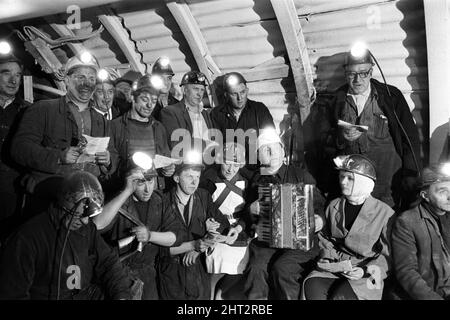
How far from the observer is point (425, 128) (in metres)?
4.82

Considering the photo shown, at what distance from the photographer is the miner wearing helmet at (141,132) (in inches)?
182

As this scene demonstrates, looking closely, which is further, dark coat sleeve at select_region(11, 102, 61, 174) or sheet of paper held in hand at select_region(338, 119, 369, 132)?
sheet of paper held in hand at select_region(338, 119, 369, 132)

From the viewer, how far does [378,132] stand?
4.64 meters

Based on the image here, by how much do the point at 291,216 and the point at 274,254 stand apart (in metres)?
0.54

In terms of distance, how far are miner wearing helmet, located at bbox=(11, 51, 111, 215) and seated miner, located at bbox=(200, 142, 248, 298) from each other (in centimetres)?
119

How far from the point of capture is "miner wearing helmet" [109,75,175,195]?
462 cm

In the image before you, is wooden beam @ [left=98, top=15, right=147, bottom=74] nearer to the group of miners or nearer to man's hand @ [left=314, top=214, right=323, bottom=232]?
the group of miners

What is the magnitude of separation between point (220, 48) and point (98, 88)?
166cm

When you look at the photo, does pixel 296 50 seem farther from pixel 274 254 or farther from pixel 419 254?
pixel 419 254

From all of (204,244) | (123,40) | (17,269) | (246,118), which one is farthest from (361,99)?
(17,269)

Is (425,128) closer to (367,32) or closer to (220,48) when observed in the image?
(367,32)

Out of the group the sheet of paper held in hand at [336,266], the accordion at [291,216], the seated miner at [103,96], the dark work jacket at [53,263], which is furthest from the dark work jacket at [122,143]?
the sheet of paper held in hand at [336,266]

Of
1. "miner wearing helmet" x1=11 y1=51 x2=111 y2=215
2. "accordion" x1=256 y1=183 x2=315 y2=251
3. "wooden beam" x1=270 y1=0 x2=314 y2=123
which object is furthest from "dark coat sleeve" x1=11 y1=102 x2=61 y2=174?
"wooden beam" x1=270 y1=0 x2=314 y2=123

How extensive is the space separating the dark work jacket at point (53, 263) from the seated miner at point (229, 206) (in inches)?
40.4
